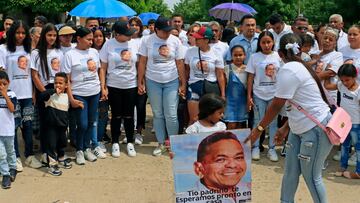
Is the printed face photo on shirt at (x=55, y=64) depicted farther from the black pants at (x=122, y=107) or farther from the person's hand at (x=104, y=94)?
the black pants at (x=122, y=107)

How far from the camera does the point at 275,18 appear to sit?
7367 mm

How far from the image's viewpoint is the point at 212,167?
12.2 feet

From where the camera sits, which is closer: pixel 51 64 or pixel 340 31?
pixel 51 64

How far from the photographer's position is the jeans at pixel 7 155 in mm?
5043

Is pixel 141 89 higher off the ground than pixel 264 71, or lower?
lower

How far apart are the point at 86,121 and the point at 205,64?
5.66ft

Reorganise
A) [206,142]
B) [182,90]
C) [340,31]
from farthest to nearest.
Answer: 1. [340,31]
2. [182,90]
3. [206,142]

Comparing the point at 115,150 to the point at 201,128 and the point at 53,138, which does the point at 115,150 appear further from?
the point at 201,128

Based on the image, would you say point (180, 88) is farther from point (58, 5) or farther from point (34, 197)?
point (58, 5)

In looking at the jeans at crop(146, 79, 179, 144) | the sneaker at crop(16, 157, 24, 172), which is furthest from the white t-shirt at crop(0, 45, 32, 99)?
the jeans at crop(146, 79, 179, 144)

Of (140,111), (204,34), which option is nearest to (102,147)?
(140,111)

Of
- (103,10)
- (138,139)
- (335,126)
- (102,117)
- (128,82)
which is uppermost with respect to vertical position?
(103,10)

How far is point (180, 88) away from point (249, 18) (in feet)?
4.71

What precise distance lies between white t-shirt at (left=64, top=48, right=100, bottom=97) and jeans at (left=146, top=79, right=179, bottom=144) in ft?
2.78
